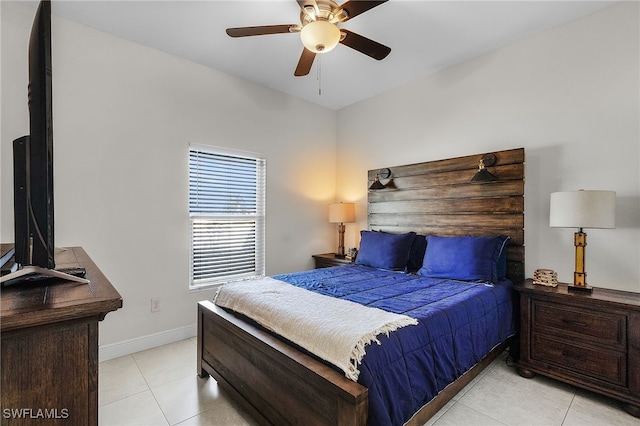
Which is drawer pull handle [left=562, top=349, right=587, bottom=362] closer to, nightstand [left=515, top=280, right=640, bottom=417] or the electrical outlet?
nightstand [left=515, top=280, right=640, bottom=417]

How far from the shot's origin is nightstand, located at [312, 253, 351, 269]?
386 centimetres

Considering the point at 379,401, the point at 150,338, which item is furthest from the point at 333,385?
the point at 150,338

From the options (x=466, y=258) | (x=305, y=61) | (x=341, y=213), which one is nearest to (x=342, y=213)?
(x=341, y=213)


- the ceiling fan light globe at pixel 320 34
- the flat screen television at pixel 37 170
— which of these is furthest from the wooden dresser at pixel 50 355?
the ceiling fan light globe at pixel 320 34

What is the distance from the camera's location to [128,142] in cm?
282

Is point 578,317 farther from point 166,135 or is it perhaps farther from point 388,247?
point 166,135

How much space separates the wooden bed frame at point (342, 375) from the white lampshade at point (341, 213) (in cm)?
25

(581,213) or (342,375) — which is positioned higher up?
(581,213)

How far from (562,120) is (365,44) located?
185cm

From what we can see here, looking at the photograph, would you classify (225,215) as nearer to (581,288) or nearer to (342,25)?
(342,25)

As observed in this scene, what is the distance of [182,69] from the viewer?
10.3ft

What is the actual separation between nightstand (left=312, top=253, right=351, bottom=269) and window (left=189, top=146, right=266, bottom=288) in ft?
2.61

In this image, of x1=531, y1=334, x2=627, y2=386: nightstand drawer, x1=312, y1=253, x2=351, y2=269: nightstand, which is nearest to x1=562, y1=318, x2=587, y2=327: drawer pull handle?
x1=531, y1=334, x2=627, y2=386: nightstand drawer

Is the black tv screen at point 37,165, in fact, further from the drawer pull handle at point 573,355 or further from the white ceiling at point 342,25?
the drawer pull handle at point 573,355
